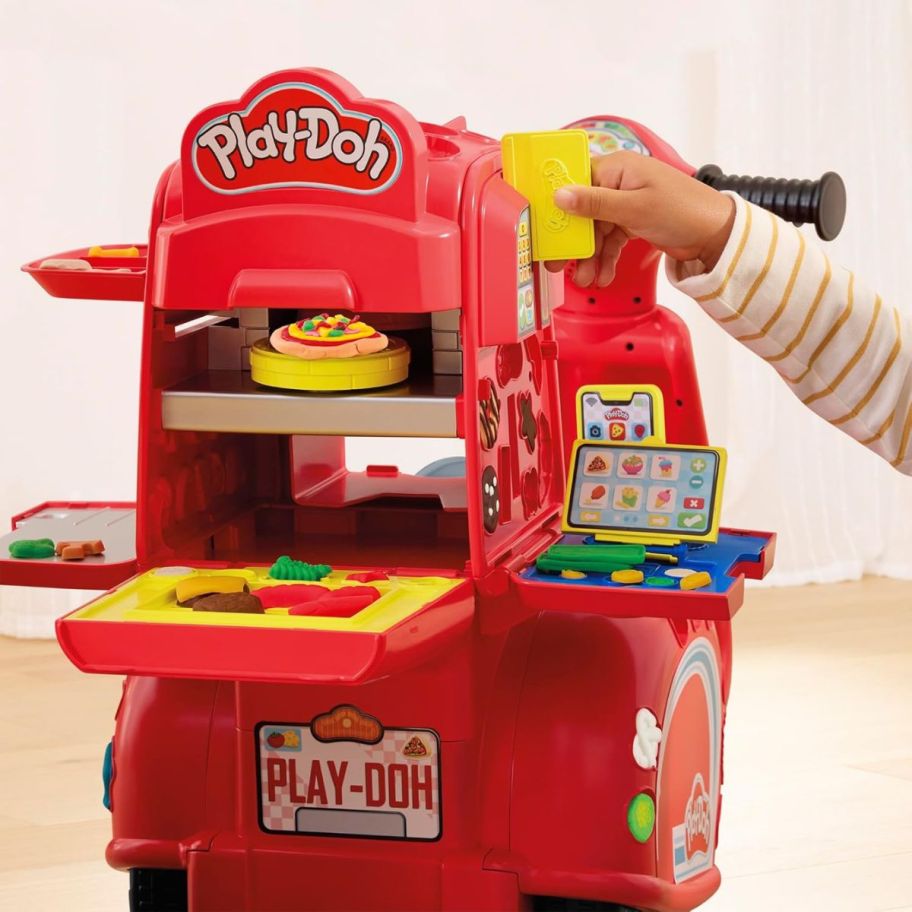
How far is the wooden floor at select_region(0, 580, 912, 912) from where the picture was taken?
1.59 m

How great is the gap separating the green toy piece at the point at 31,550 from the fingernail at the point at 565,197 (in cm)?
45

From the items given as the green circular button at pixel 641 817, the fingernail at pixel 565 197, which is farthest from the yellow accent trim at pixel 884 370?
the green circular button at pixel 641 817

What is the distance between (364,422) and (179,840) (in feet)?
1.18

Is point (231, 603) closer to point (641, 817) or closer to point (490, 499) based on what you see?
point (490, 499)

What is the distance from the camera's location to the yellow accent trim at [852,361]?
0.93 m

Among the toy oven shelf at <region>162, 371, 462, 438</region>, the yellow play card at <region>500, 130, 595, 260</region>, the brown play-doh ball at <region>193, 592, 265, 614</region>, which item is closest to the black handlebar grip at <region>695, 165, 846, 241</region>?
the yellow play card at <region>500, 130, 595, 260</region>

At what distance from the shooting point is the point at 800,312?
94cm

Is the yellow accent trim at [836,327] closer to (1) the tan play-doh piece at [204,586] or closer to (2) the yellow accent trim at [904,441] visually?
(2) the yellow accent trim at [904,441]

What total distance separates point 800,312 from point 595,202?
16 cm

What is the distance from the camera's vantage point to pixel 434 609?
0.99m

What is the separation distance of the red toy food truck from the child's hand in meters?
0.06

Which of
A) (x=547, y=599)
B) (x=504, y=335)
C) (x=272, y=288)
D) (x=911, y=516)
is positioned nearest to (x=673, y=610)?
(x=547, y=599)

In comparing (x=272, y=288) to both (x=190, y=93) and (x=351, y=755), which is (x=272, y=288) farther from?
(x=190, y=93)

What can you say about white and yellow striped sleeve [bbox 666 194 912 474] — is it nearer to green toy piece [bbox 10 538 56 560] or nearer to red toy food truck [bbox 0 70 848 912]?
red toy food truck [bbox 0 70 848 912]
